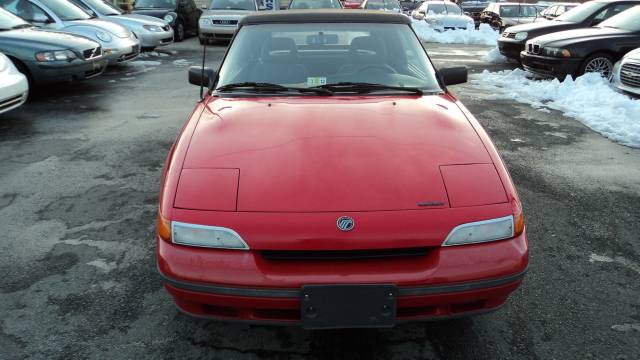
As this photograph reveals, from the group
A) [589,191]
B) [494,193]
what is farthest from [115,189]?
[589,191]

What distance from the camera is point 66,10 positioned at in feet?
32.3

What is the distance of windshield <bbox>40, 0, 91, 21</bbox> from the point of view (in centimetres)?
964

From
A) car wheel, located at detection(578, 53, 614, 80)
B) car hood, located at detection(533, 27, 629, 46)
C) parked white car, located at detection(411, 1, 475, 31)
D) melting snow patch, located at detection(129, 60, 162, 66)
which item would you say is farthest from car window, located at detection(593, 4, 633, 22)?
melting snow patch, located at detection(129, 60, 162, 66)

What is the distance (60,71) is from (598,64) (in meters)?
8.94

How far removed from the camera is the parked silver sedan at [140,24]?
454 inches

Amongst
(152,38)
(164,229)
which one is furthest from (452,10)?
(164,229)

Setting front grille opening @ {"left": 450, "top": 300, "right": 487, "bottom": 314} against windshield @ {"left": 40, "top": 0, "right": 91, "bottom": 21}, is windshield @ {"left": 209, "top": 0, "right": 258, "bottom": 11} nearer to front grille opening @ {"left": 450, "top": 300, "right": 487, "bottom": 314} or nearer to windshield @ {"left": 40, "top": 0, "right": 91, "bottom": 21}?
windshield @ {"left": 40, "top": 0, "right": 91, "bottom": 21}

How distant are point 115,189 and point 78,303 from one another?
5.66ft

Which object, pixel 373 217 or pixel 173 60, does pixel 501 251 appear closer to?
pixel 373 217

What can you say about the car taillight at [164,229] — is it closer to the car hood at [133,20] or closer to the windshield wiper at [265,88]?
the windshield wiper at [265,88]

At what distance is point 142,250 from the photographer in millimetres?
3227

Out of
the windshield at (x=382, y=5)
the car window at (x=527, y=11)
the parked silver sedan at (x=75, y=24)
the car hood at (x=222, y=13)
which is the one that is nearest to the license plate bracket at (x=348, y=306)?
the parked silver sedan at (x=75, y=24)

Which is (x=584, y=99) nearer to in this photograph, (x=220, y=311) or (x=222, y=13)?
(x=220, y=311)

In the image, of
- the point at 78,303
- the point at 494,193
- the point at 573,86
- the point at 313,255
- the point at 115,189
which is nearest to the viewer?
the point at 313,255
